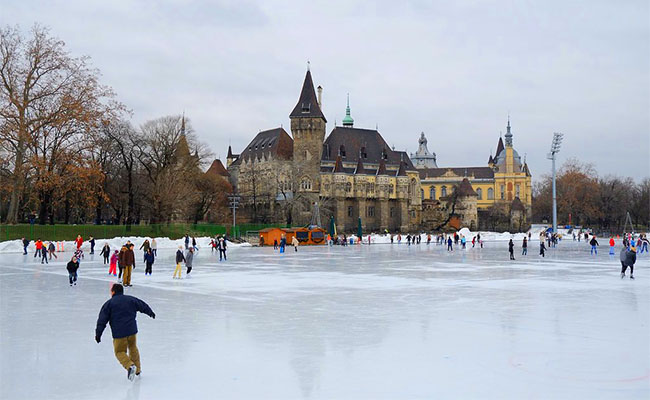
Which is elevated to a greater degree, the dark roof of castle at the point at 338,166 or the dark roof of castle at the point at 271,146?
the dark roof of castle at the point at 271,146

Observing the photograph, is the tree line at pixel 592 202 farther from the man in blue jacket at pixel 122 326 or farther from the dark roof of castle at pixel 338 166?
the man in blue jacket at pixel 122 326

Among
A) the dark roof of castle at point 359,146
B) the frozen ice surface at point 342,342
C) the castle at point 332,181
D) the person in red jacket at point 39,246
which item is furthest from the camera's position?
the dark roof of castle at point 359,146

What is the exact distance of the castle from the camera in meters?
71.1

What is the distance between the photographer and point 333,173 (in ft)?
251

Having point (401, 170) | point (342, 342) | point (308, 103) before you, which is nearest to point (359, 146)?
point (401, 170)

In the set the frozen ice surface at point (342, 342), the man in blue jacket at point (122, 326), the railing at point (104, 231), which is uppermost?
the railing at point (104, 231)

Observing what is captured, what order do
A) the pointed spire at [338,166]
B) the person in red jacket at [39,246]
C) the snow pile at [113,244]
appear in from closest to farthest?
the person in red jacket at [39,246], the snow pile at [113,244], the pointed spire at [338,166]

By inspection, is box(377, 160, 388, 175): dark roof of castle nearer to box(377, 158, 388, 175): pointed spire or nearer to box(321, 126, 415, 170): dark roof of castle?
box(377, 158, 388, 175): pointed spire

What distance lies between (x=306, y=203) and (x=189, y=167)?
17.9m

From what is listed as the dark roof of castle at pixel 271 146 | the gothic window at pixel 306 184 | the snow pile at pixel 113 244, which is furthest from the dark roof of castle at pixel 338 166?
the snow pile at pixel 113 244

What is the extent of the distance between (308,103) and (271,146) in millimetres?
10581

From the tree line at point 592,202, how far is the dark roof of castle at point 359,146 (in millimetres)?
24289

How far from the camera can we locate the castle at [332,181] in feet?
233

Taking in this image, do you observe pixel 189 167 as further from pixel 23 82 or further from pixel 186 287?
pixel 186 287
